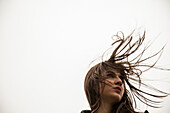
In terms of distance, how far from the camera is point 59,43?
3.45ft

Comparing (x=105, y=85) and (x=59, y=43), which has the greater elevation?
(x=59, y=43)

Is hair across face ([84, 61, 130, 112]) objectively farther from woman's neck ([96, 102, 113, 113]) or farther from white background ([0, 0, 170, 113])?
white background ([0, 0, 170, 113])

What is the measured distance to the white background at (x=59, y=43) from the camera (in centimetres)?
98

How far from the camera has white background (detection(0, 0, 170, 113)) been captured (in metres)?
0.98

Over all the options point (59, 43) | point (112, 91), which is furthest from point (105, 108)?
point (59, 43)

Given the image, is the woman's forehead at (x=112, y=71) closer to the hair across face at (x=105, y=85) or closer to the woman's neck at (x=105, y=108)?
the hair across face at (x=105, y=85)

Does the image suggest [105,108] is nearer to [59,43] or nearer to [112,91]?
[112,91]

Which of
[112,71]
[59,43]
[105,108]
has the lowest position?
[105,108]

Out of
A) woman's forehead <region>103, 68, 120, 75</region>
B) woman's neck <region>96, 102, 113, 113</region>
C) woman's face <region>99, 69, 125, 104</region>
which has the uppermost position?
woman's forehead <region>103, 68, 120, 75</region>

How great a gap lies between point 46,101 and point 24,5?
57cm

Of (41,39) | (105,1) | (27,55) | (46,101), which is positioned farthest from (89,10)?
(46,101)

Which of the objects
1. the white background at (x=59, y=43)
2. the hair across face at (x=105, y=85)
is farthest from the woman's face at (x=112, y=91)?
the white background at (x=59, y=43)

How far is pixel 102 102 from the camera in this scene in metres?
0.70

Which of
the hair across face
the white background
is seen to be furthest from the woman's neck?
the white background
